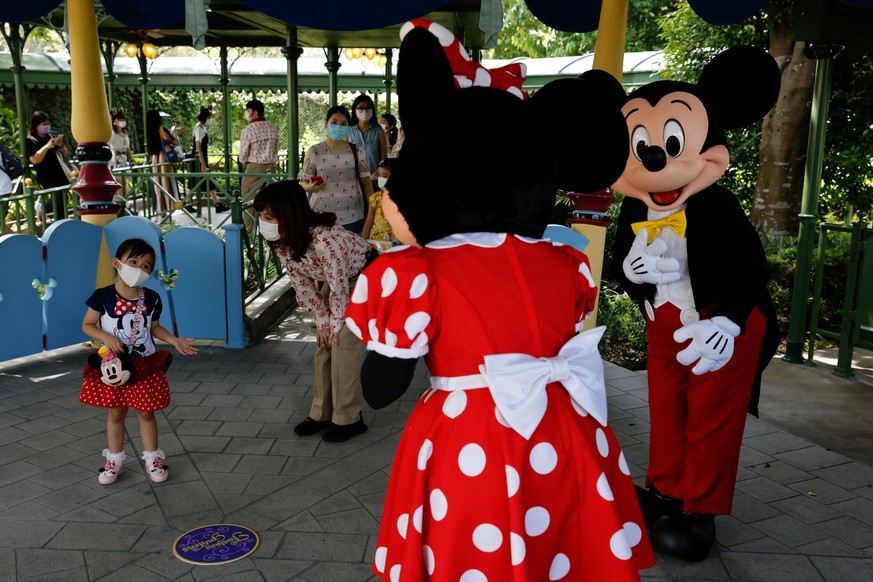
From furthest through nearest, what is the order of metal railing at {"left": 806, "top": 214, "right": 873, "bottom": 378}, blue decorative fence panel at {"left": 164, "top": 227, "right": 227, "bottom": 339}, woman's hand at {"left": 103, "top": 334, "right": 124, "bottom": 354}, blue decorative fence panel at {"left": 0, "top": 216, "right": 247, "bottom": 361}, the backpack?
the backpack, blue decorative fence panel at {"left": 164, "top": 227, "right": 227, "bottom": 339}, metal railing at {"left": 806, "top": 214, "right": 873, "bottom": 378}, blue decorative fence panel at {"left": 0, "top": 216, "right": 247, "bottom": 361}, woman's hand at {"left": 103, "top": 334, "right": 124, "bottom": 354}


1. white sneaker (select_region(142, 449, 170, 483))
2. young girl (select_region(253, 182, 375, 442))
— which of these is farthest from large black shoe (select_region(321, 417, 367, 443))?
white sneaker (select_region(142, 449, 170, 483))

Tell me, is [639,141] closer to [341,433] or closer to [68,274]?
[341,433]

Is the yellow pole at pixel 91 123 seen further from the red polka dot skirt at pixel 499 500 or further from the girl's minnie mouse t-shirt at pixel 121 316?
the red polka dot skirt at pixel 499 500

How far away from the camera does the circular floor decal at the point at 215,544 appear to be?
10.2 ft

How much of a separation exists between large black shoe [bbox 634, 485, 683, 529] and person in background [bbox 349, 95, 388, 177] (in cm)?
626

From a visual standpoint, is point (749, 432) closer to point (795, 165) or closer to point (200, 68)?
point (795, 165)

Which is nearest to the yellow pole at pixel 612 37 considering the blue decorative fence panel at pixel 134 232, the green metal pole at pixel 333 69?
the blue decorative fence panel at pixel 134 232

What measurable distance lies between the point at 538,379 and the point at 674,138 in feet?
4.69

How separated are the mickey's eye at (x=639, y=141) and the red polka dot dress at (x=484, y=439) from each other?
1.09 m

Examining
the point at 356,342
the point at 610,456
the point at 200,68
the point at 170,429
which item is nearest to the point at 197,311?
the point at 170,429

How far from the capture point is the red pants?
3.13 m

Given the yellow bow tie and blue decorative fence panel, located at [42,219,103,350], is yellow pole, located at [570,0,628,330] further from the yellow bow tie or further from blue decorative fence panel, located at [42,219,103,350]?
blue decorative fence panel, located at [42,219,103,350]

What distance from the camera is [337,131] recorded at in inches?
237

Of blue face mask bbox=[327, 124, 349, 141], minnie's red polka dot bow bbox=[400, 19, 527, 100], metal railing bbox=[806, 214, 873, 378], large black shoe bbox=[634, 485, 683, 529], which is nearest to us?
minnie's red polka dot bow bbox=[400, 19, 527, 100]
